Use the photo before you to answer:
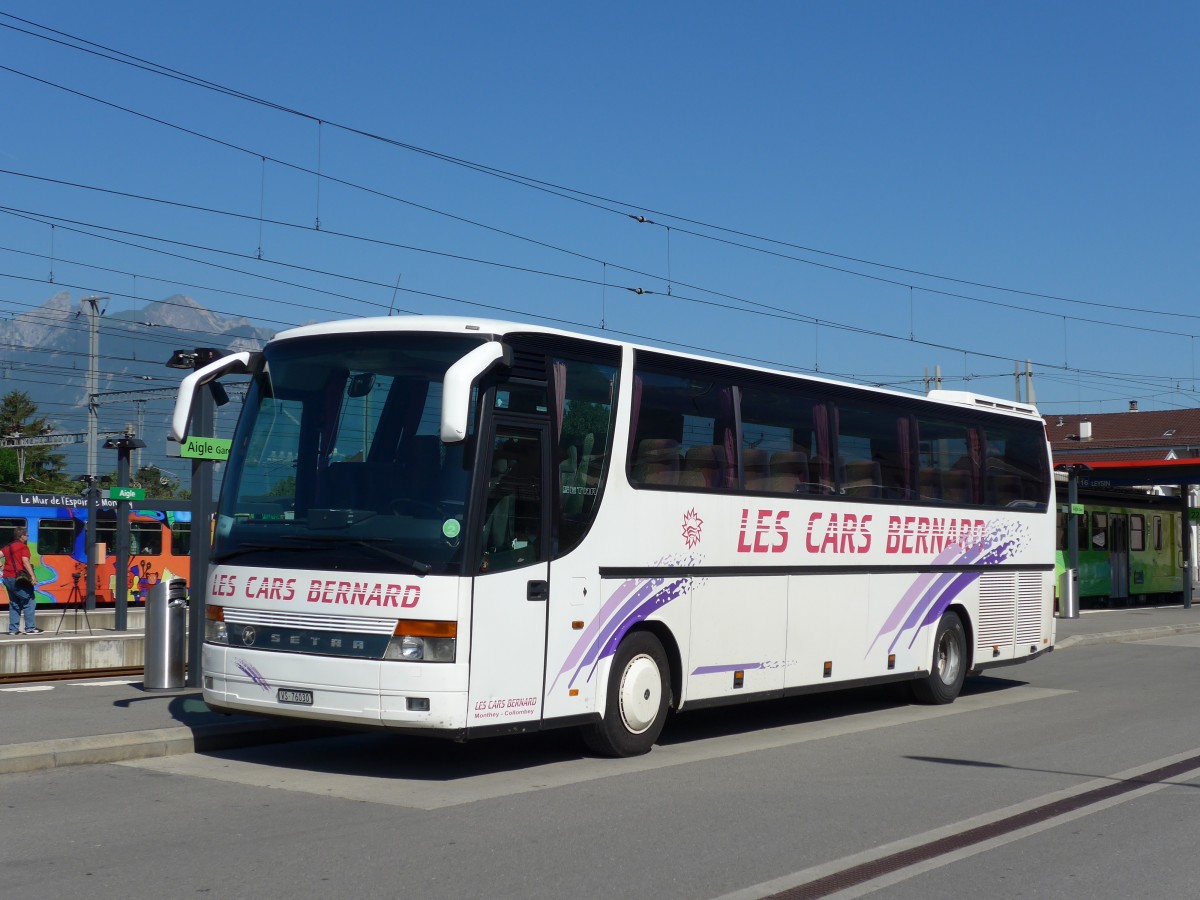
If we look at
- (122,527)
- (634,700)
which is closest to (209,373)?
(634,700)

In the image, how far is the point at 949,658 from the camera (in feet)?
50.8

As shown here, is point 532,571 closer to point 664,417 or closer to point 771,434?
point 664,417

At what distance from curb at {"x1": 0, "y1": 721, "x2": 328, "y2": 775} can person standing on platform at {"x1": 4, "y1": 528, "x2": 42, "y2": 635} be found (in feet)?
42.7

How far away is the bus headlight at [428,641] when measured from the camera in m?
9.20

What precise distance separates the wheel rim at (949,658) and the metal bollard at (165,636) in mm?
7884

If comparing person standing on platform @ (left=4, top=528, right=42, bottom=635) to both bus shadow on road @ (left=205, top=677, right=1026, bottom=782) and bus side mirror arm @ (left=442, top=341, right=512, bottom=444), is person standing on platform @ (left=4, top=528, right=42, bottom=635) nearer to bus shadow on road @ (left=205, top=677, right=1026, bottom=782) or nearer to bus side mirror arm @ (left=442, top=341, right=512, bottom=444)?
bus shadow on road @ (left=205, top=677, right=1026, bottom=782)

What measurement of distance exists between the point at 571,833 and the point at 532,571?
7.78ft

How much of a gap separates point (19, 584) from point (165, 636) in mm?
11468

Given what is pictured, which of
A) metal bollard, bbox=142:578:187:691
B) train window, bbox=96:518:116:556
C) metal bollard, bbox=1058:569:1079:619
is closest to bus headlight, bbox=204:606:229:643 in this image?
metal bollard, bbox=142:578:187:691

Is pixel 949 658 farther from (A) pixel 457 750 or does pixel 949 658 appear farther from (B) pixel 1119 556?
(B) pixel 1119 556

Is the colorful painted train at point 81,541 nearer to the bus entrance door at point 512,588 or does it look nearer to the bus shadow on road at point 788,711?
the bus shadow on road at point 788,711

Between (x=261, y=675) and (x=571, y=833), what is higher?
(x=261, y=675)

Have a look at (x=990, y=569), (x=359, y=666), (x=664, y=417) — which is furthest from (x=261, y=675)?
(x=990, y=569)

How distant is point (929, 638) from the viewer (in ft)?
49.1
